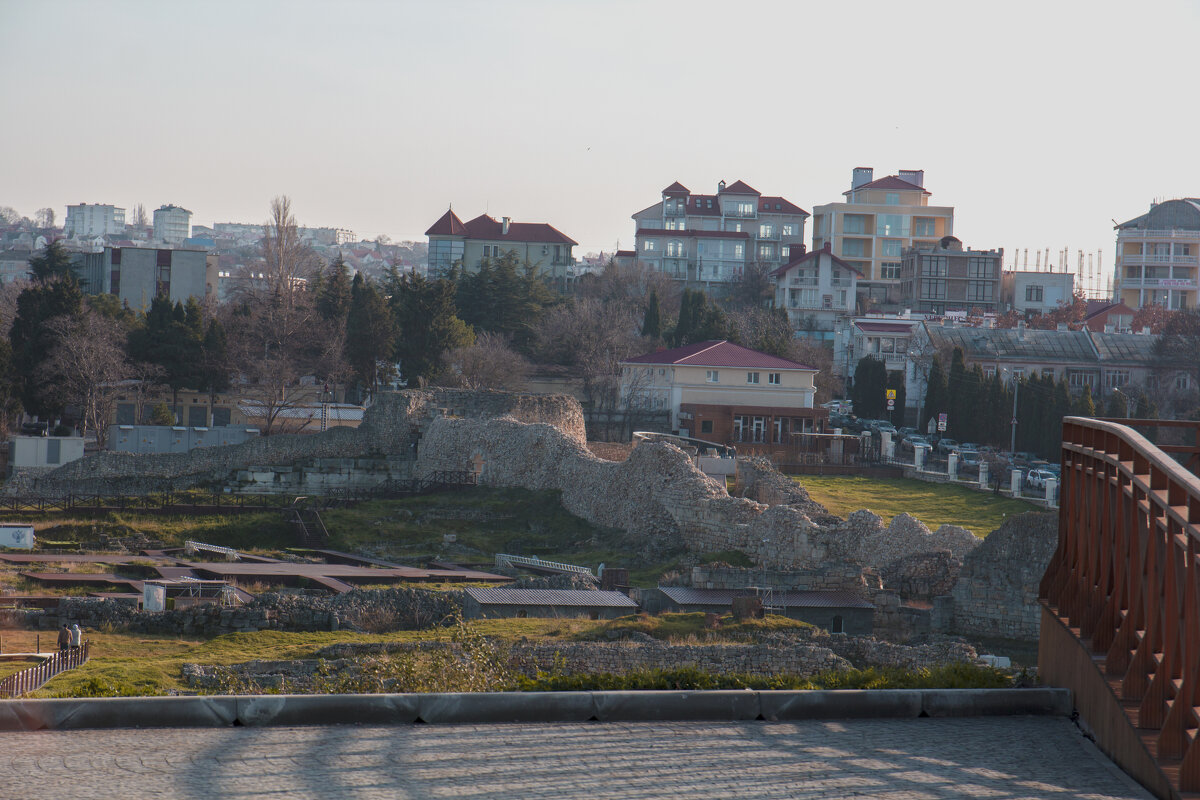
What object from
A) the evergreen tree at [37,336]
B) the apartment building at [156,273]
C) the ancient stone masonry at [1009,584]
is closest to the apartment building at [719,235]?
the apartment building at [156,273]

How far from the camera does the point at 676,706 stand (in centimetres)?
812

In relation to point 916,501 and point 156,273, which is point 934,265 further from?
point 916,501

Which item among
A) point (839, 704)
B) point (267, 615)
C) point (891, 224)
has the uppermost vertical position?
point (891, 224)

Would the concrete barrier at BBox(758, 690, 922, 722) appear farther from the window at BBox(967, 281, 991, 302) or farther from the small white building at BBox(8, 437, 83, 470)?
the window at BBox(967, 281, 991, 302)

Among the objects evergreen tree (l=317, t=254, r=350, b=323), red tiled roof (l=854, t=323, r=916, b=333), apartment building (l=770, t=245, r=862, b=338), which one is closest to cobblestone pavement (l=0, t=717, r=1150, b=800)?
evergreen tree (l=317, t=254, r=350, b=323)

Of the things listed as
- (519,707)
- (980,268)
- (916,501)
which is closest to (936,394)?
(916,501)

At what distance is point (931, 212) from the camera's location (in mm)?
95000

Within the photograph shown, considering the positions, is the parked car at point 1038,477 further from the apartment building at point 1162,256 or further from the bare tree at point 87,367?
the apartment building at point 1162,256

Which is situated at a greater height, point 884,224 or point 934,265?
point 884,224

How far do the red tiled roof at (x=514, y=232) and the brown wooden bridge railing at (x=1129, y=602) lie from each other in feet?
284

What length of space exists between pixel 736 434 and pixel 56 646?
35920 mm

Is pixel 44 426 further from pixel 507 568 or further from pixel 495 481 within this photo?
pixel 507 568

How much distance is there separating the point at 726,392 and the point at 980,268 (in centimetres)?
4012

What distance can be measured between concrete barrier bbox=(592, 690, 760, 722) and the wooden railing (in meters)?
6.02
